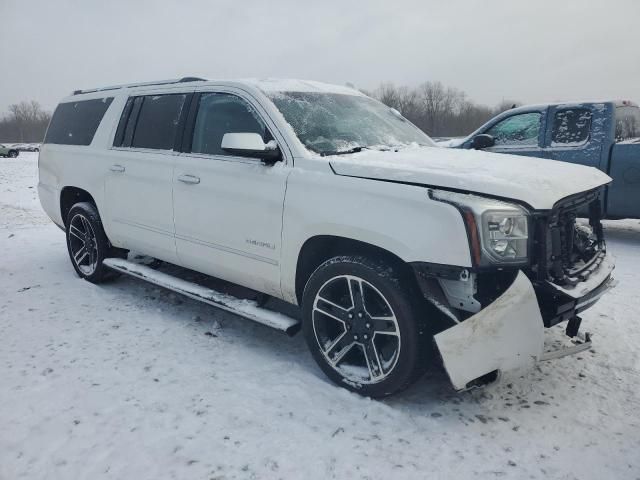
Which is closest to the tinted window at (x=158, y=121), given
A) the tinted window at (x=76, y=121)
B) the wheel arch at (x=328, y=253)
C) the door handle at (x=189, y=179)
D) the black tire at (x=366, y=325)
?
the door handle at (x=189, y=179)

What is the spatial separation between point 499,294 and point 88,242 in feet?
13.8

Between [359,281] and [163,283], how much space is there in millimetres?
1981

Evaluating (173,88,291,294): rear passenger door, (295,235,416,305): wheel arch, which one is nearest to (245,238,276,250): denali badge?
(173,88,291,294): rear passenger door

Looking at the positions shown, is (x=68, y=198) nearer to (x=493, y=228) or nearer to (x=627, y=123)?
(x=493, y=228)

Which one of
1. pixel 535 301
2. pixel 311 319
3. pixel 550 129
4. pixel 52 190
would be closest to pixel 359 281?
pixel 311 319

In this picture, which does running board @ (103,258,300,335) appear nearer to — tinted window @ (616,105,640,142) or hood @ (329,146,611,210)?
hood @ (329,146,611,210)

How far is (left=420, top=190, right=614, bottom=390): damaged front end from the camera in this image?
2.44 meters

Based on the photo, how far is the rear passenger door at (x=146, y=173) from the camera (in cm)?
404

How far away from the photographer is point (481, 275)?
2.61 meters

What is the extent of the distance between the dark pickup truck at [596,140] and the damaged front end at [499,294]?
3771 millimetres

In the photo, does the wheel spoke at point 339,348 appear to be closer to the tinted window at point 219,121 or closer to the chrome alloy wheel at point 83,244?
the tinted window at point 219,121

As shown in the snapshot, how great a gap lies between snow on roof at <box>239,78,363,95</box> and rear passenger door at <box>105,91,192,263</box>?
0.67 meters

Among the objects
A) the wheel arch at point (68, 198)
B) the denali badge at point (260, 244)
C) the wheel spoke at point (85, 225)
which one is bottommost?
the wheel spoke at point (85, 225)

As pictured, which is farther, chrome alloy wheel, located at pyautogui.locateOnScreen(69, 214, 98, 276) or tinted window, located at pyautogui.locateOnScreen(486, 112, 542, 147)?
tinted window, located at pyautogui.locateOnScreen(486, 112, 542, 147)
